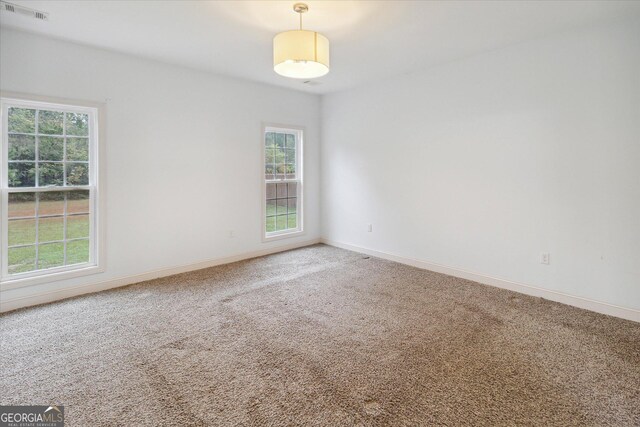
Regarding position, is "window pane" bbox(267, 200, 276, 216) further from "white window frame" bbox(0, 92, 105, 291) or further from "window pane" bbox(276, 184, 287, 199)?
"white window frame" bbox(0, 92, 105, 291)

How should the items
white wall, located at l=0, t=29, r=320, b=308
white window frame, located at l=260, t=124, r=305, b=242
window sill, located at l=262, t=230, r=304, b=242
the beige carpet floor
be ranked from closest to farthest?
1. the beige carpet floor
2. white wall, located at l=0, t=29, r=320, b=308
3. white window frame, located at l=260, t=124, r=305, b=242
4. window sill, located at l=262, t=230, r=304, b=242

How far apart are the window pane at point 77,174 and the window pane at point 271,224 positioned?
2522 mm

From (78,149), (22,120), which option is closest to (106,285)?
(78,149)

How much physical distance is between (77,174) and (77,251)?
2.75 ft

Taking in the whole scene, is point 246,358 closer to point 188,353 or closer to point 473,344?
point 188,353

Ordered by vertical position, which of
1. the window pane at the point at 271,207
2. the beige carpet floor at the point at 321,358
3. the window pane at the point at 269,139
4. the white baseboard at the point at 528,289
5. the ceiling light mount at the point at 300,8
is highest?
the ceiling light mount at the point at 300,8

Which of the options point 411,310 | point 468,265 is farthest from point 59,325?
point 468,265

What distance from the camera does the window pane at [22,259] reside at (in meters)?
3.34

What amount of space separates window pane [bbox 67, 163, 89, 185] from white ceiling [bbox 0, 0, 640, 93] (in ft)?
4.17

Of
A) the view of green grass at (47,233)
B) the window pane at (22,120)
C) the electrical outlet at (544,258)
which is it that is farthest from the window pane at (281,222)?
the electrical outlet at (544,258)

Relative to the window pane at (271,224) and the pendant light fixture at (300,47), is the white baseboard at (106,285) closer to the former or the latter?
the window pane at (271,224)

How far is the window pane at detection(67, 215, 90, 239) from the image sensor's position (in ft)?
12.0

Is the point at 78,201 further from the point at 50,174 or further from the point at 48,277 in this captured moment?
the point at 48,277

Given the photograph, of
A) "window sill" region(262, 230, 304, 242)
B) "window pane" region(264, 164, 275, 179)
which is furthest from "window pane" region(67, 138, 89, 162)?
"window sill" region(262, 230, 304, 242)
